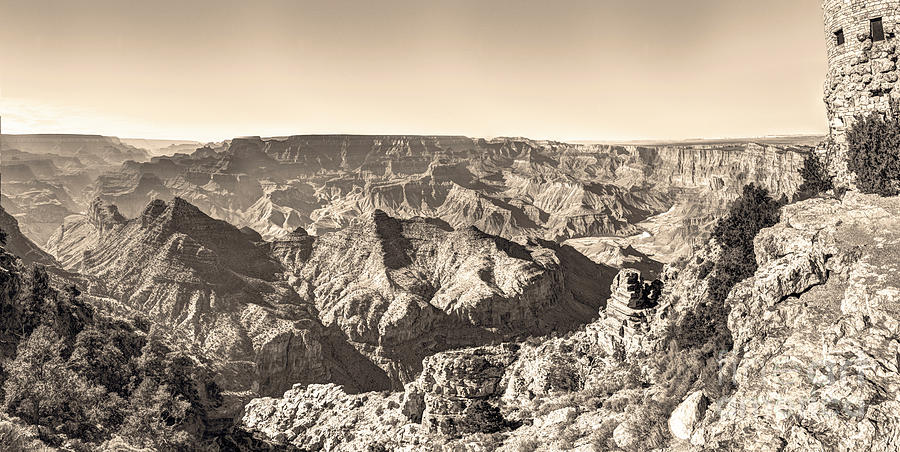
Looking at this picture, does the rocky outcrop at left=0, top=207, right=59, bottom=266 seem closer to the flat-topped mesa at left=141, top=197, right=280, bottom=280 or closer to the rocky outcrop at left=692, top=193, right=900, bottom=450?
the flat-topped mesa at left=141, top=197, right=280, bottom=280

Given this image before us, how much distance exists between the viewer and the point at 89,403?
29.0 meters

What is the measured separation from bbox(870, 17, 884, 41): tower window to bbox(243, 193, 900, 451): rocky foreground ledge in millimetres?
8507

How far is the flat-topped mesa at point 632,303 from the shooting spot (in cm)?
2986

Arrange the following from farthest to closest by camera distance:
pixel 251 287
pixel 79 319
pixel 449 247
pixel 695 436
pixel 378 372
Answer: pixel 449 247 < pixel 251 287 < pixel 378 372 < pixel 79 319 < pixel 695 436

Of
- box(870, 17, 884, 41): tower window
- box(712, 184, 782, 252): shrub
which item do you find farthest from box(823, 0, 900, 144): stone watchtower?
box(712, 184, 782, 252): shrub

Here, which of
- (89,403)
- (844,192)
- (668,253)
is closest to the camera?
(844,192)

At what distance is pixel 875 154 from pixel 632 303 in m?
13.6

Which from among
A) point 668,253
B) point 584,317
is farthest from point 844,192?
point 668,253

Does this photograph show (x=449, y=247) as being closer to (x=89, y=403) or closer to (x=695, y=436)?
(x=89, y=403)

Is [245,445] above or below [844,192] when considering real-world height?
below

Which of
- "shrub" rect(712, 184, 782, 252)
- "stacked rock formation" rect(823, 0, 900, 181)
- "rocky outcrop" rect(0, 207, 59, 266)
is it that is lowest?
"rocky outcrop" rect(0, 207, 59, 266)

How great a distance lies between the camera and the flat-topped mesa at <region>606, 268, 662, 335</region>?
98.0ft

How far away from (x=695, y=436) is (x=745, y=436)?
9.35 ft

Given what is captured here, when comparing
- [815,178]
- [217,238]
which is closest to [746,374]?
[815,178]
